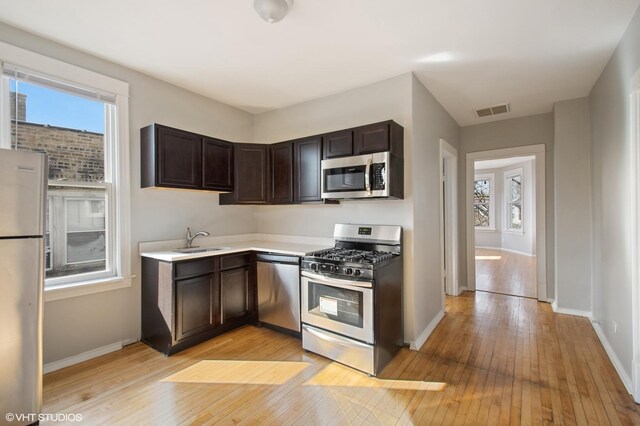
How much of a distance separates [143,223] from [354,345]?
8.23 feet

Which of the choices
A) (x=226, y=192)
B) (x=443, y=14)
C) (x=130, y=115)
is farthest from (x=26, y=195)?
Result: (x=443, y=14)

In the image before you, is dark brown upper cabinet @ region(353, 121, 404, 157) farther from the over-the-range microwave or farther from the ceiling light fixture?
the ceiling light fixture

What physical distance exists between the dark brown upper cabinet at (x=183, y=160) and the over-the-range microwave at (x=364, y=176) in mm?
1325

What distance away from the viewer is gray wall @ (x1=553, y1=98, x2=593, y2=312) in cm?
373

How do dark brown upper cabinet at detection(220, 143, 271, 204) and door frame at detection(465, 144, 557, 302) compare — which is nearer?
dark brown upper cabinet at detection(220, 143, 271, 204)

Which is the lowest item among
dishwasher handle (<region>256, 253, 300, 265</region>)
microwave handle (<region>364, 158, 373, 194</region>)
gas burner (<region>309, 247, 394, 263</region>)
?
dishwasher handle (<region>256, 253, 300, 265</region>)

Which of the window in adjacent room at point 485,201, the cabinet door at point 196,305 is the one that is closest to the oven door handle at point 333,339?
the cabinet door at point 196,305

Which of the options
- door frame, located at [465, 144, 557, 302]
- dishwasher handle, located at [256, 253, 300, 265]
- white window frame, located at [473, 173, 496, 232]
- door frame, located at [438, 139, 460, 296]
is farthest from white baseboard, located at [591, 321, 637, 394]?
white window frame, located at [473, 173, 496, 232]

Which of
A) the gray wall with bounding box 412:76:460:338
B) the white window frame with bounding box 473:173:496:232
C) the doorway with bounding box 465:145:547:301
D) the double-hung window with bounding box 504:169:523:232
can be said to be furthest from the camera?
the white window frame with bounding box 473:173:496:232

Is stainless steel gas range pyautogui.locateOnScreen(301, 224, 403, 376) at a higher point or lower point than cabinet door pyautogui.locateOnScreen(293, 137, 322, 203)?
lower

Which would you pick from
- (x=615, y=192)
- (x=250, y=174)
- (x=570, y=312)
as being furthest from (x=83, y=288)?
(x=570, y=312)

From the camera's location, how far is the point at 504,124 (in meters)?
4.59

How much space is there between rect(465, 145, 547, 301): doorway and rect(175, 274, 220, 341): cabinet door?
405cm

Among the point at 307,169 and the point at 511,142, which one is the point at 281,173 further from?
the point at 511,142
